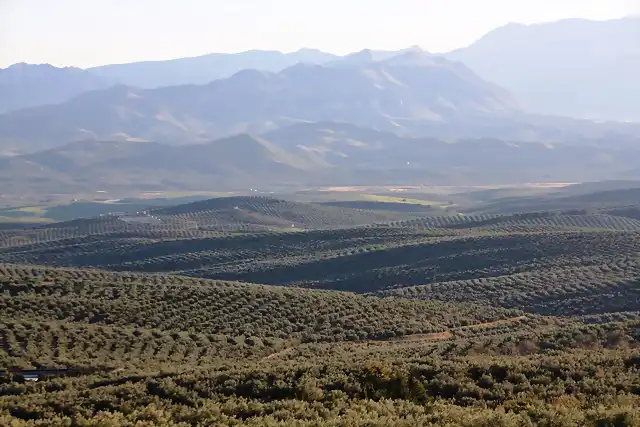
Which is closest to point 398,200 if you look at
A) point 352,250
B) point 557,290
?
point 352,250

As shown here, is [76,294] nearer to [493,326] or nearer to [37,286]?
[37,286]

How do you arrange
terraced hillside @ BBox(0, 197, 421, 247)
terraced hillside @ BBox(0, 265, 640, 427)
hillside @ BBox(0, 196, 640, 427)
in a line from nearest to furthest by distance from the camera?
terraced hillside @ BBox(0, 265, 640, 427) < hillside @ BBox(0, 196, 640, 427) < terraced hillside @ BBox(0, 197, 421, 247)

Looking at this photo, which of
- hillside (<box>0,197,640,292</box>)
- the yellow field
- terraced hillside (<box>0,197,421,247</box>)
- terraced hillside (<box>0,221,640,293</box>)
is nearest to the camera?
terraced hillside (<box>0,221,640,293</box>)

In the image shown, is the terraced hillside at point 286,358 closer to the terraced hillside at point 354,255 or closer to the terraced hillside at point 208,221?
the terraced hillside at point 354,255

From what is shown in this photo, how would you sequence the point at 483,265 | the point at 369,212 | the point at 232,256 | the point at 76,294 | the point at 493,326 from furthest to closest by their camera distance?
the point at 369,212, the point at 232,256, the point at 483,265, the point at 76,294, the point at 493,326

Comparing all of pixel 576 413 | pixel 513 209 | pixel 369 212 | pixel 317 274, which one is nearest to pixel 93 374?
pixel 576 413

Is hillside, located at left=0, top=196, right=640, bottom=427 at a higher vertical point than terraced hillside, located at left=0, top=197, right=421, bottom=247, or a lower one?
lower

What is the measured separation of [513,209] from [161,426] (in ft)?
377

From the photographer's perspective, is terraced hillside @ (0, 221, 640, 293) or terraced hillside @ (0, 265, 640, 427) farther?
terraced hillside @ (0, 221, 640, 293)

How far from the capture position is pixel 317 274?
2184 inches

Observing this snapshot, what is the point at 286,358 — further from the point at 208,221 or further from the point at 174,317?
the point at 208,221

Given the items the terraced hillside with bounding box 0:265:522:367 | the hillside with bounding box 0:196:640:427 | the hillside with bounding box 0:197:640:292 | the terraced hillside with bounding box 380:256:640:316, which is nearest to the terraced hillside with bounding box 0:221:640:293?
the hillside with bounding box 0:197:640:292

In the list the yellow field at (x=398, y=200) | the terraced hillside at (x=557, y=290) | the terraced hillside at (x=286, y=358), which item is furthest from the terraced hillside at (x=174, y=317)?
the yellow field at (x=398, y=200)

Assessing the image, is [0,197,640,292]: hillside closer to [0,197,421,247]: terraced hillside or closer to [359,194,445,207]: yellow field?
[0,197,421,247]: terraced hillside
